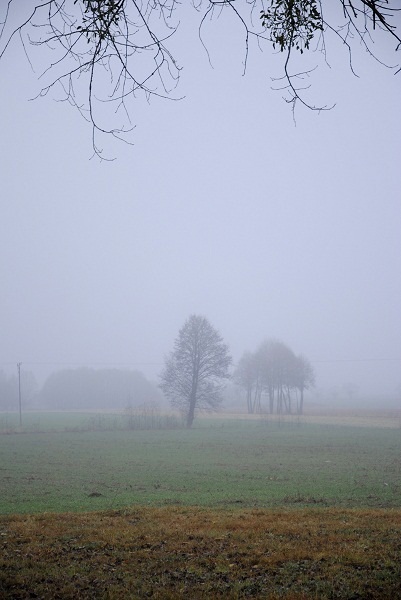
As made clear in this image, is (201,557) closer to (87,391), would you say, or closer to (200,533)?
(200,533)

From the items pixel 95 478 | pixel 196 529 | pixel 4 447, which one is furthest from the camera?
pixel 4 447

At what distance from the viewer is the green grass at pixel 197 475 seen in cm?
1592

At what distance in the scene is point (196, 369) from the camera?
67875 mm

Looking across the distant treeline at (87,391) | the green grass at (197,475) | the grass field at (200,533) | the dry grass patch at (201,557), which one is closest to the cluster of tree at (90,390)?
the distant treeline at (87,391)

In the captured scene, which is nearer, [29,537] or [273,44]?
[273,44]

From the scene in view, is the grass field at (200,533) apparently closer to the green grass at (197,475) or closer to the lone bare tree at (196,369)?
the green grass at (197,475)

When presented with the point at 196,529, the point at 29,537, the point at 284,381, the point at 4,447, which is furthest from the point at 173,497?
the point at 284,381

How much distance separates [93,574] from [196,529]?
3627 millimetres

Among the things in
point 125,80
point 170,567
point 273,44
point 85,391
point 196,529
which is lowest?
point 85,391

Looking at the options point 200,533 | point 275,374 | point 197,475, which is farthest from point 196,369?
point 200,533

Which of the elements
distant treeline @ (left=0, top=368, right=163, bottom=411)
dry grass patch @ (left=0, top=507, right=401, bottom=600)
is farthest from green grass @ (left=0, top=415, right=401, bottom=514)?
distant treeline @ (left=0, top=368, right=163, bottom=411)

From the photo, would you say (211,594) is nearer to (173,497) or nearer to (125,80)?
(125,80)

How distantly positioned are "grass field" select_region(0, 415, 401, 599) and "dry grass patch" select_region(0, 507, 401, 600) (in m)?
0.02

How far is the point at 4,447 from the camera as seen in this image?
40.7 m
